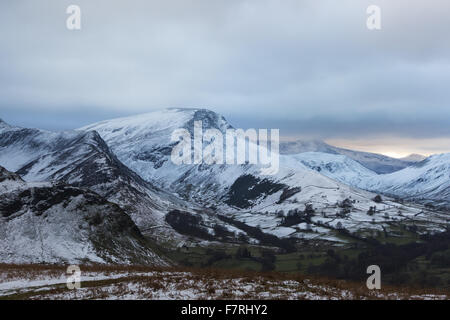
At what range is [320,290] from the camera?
99.3ft

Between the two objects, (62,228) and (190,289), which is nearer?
(190,289)

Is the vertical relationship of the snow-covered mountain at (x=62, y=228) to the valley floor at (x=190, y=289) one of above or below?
below

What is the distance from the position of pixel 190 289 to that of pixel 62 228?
97.9m

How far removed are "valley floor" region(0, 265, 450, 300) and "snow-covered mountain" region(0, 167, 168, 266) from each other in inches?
2762

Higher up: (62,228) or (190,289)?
(190,289)

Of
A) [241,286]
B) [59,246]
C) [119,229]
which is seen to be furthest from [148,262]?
[241,286]

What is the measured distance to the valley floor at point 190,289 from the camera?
27.6m

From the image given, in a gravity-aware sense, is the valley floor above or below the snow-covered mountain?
above

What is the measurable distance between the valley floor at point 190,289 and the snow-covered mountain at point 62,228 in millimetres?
70148

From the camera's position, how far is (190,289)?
2962 cm

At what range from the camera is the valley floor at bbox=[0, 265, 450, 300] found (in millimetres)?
27594
